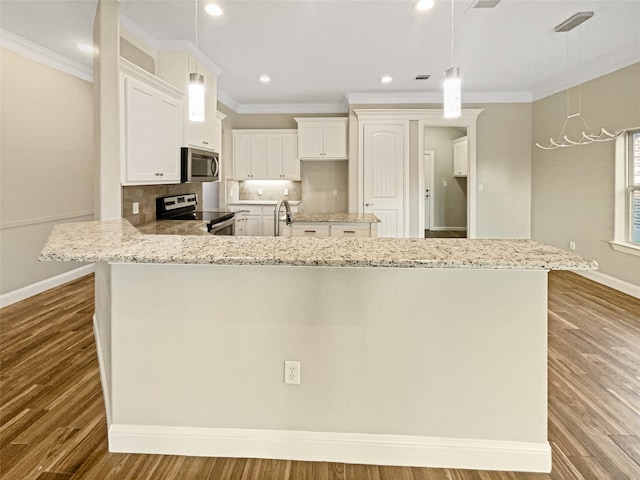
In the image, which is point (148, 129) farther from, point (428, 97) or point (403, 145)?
point (428, 97)

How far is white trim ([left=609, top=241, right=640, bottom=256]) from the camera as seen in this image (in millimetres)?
4438

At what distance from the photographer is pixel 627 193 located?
461 centimetres

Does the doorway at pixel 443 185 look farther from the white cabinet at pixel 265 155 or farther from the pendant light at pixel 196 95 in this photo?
the pendant light at pixel 196 95

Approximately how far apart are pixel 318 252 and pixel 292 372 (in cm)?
55

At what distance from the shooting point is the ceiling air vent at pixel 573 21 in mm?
3504

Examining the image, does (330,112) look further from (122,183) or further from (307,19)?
(122,183)

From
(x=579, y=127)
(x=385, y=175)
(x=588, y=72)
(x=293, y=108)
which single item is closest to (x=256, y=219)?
(x=293, y=108)

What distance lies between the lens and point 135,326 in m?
1.77

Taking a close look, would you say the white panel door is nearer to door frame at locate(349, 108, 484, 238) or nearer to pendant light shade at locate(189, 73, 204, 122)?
door frame at locate(349, 108, 484, 238)

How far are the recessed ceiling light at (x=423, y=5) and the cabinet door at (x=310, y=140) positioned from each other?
11.5 ft

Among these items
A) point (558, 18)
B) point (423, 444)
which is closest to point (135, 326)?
point (423, 444)

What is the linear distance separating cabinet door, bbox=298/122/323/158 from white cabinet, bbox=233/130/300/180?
180 millimetres

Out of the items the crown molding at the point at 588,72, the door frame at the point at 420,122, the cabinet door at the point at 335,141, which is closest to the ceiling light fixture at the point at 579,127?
the crown molding at the point at 588,72

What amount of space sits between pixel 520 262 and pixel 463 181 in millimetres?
9089
